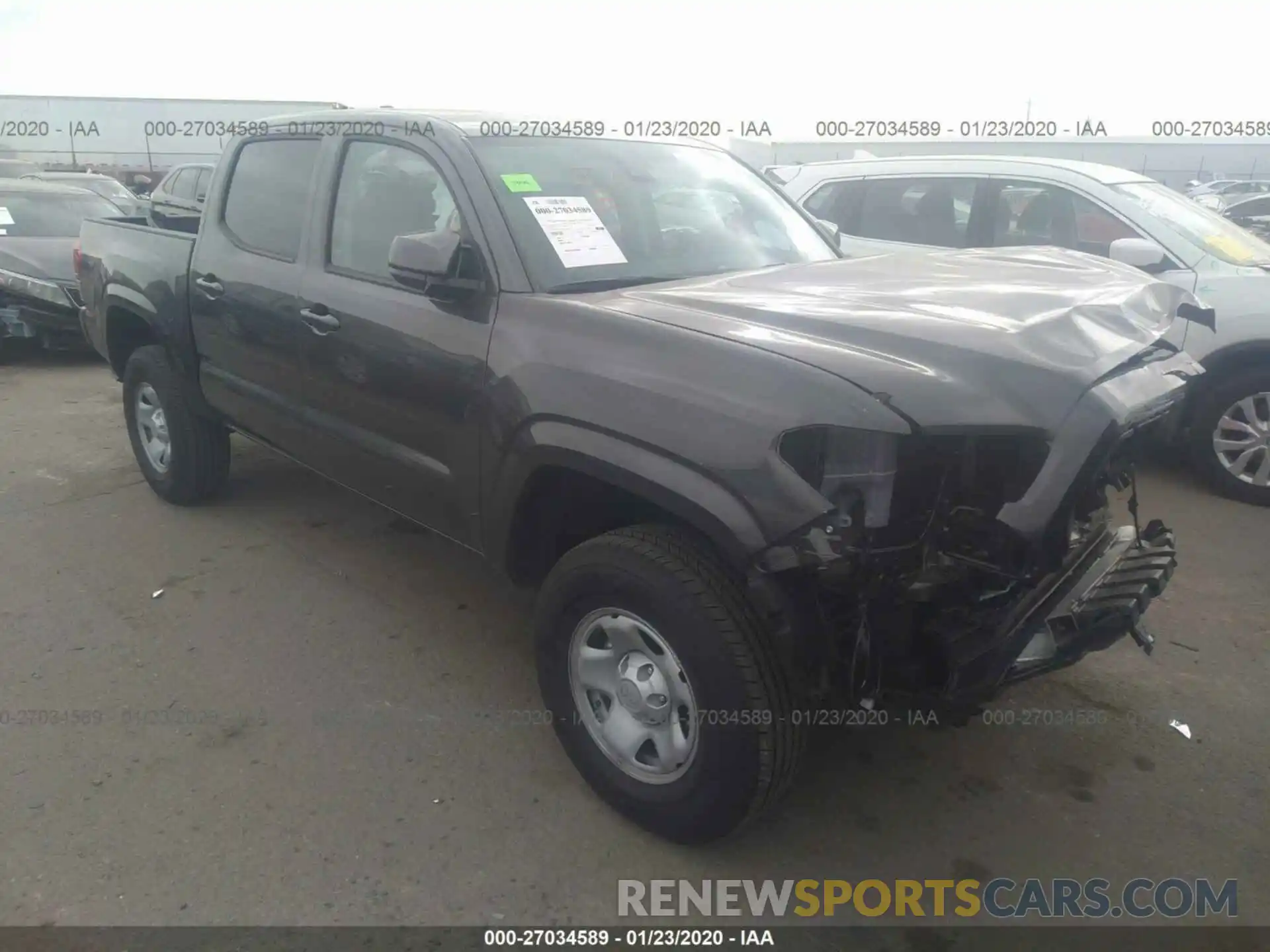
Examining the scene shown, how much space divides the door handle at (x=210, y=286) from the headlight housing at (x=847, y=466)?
113 inches

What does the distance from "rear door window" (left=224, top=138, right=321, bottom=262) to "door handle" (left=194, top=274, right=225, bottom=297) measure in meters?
0.20

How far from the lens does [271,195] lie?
3.89 meters

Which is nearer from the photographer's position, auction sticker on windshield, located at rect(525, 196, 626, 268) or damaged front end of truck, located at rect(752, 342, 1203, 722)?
damaged front end of truck, located at rect(752, 342, 1203, 722)

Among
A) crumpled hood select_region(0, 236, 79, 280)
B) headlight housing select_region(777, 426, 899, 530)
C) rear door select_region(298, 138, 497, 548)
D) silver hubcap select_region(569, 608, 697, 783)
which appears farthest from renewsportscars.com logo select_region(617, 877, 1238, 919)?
crumpled hood select_region(0, 236, 79, 280)

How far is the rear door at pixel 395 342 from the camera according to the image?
2.87 metres

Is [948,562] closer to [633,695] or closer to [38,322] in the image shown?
[633,695]

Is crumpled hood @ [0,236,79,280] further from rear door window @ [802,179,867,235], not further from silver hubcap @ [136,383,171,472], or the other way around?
rear door window @ [802,179,867,235]

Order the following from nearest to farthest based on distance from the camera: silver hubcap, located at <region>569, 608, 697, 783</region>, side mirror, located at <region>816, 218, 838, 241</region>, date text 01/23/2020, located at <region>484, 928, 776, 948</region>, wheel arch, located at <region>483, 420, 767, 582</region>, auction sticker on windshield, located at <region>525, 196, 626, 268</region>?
wheel arch, located at <region>483, 420, 767, 582</region> < date text 01/23/2020, located at <region>484, 928, 776, 948</region> < silver hubcap, located at <region>569, 608, 697, 783</region> < auction sticker on windshield, located at <region>525, 196, 626, 268</region> < side mirror, located at <region>816, 218, 838, 241</region>

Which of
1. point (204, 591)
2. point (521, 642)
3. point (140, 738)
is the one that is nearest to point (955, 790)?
point (521, 642)

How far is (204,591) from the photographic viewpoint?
13.2 feet

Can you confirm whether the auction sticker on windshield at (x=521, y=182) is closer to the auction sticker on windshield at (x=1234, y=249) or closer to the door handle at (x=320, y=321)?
the door handle at (x=320, y=321)

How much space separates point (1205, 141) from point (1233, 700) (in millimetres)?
29531

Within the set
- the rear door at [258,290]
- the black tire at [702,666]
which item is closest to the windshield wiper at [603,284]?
the black tire at [702,666]

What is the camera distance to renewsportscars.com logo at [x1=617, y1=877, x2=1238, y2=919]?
2.39 meters
